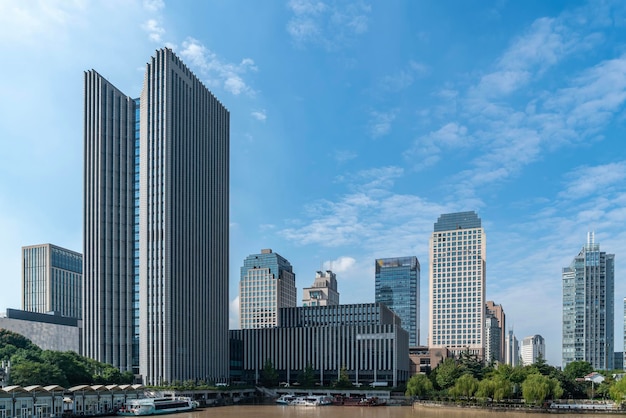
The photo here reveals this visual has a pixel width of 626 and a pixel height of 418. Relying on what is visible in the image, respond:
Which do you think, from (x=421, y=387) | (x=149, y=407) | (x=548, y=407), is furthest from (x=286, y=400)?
(x=548, y=407)

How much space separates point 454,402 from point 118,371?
6515 cm

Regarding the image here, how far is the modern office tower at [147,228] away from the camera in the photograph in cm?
12606

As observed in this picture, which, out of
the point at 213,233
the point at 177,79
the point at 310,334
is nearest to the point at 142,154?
the point at 177,79

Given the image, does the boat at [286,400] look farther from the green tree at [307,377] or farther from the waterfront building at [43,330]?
the waterfront building at [43,330]

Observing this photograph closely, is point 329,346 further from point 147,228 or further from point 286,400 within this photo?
point 147,228

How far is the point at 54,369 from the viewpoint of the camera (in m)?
96.4

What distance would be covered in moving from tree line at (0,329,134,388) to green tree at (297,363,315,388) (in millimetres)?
44925

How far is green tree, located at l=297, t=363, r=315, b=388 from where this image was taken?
146 metres

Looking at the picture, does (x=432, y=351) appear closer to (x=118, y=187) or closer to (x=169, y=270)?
(x=169, y=270)

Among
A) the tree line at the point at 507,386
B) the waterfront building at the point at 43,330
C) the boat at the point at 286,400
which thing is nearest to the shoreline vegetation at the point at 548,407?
the tree line at the point at 507,386

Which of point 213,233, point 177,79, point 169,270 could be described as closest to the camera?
point 169,270

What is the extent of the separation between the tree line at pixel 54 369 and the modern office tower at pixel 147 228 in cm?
1058

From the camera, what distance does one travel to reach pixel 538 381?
101 m

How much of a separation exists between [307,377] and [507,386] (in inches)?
2243
